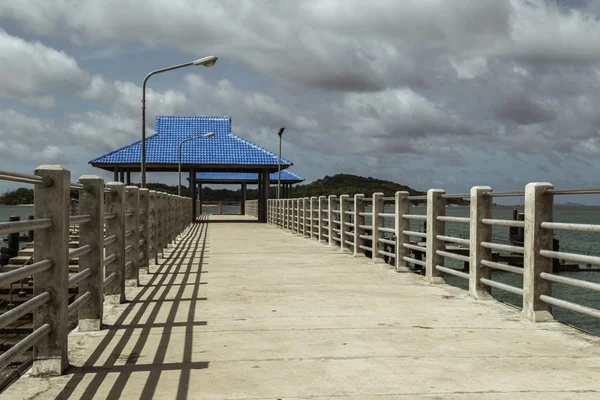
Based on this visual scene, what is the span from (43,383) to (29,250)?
69.5 ft

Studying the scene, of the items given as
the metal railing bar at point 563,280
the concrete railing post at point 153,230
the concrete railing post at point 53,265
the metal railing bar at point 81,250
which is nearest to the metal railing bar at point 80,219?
the metal railing bar at point 81,250

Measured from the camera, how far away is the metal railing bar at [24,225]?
3.79 meters

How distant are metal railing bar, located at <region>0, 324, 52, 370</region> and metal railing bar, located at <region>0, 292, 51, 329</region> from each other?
0.16 meters

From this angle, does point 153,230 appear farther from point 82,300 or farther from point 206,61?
point 206,61

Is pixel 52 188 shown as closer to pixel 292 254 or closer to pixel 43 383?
pixel 43 383

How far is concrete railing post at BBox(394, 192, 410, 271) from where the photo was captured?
37.8 feet

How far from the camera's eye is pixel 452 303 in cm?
802

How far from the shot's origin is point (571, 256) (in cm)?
635

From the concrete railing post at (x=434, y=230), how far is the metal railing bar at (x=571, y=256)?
9.94 ft

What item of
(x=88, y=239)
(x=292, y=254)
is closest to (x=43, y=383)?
(x=88, y=239)

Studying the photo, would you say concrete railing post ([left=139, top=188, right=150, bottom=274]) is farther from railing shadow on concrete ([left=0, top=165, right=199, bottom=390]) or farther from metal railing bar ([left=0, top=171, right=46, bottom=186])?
metal railing bar ([left=0, top=171, right=46, bottom=186])

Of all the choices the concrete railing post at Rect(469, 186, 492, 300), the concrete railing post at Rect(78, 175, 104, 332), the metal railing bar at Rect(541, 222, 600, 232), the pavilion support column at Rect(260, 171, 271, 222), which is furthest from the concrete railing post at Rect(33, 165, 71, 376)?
the pavilion support column at Rect(260, 171, 271, 222)

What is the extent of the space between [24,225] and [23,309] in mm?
567

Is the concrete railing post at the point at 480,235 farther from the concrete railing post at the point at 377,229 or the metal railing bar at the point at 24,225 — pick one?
the metal railing bar at the point at 24,225
